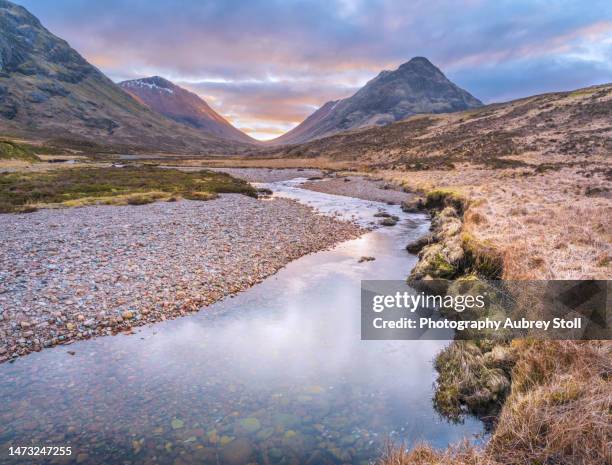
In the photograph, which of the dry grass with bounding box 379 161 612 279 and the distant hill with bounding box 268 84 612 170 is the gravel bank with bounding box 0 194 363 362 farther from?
the distant hill with bounding box 268 84 612 170

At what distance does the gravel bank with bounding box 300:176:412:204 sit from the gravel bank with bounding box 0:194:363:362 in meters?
18.4

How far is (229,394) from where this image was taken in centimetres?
898

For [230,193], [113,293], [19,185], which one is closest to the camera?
[113,293]

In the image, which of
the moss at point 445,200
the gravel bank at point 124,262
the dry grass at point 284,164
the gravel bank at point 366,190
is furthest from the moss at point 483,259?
the dry grass at point 284,164

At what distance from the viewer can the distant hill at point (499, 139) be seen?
61.0 m

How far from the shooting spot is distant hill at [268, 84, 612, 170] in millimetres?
61031

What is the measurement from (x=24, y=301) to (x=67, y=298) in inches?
46.6

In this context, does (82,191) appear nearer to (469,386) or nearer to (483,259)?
(483,259)

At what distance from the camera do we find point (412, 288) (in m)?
16.4

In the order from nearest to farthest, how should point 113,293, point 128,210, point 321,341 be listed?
1. point 321,341
2. point 113,293
3. point 128,210

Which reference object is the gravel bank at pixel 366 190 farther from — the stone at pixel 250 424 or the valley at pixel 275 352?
the stone at pixel 250 424

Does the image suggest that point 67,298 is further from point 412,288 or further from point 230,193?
point 230,193

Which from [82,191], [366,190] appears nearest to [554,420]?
[82,191]

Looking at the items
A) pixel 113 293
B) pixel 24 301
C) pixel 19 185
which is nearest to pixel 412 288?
pixel 113 293
